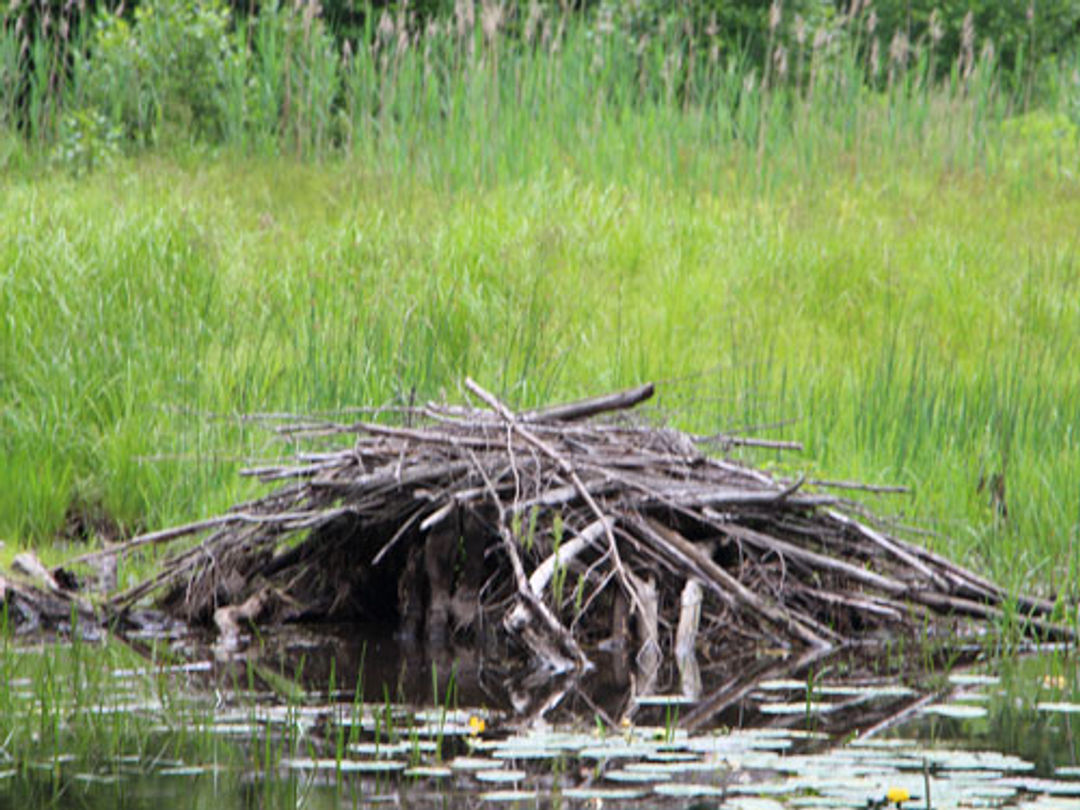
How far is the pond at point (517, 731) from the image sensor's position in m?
3.43

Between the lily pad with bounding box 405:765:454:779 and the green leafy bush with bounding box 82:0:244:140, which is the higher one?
the green leafy bush with bounding box 82:0:244:140

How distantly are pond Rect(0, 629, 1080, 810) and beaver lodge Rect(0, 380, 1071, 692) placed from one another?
0.68 ft

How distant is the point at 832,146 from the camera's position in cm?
1194

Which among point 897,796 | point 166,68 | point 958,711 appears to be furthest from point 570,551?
point 166,68

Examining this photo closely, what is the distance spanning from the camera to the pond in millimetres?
3432

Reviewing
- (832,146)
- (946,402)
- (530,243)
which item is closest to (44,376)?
(530,243)

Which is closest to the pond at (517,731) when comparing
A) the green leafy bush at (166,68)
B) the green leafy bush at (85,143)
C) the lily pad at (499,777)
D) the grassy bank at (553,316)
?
the lily pad at (499,777)

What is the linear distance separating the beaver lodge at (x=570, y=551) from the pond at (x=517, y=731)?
8.2 inches

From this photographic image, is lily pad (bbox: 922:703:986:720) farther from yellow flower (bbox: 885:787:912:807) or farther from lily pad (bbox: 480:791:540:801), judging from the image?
lily pad (bbox: 480:791:540:801)

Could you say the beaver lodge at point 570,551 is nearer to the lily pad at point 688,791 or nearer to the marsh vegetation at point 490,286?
the marsh vegetation at point 490,286

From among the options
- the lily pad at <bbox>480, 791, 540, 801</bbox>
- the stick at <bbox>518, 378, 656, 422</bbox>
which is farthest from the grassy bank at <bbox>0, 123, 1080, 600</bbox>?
the lily pad at <bbox>480, 791, 540, 801</bbox>

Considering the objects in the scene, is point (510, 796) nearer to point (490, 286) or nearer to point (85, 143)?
point (490, 286)

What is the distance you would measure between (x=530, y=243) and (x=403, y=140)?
2281 mm

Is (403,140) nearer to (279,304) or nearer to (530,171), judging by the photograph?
(530,171)
